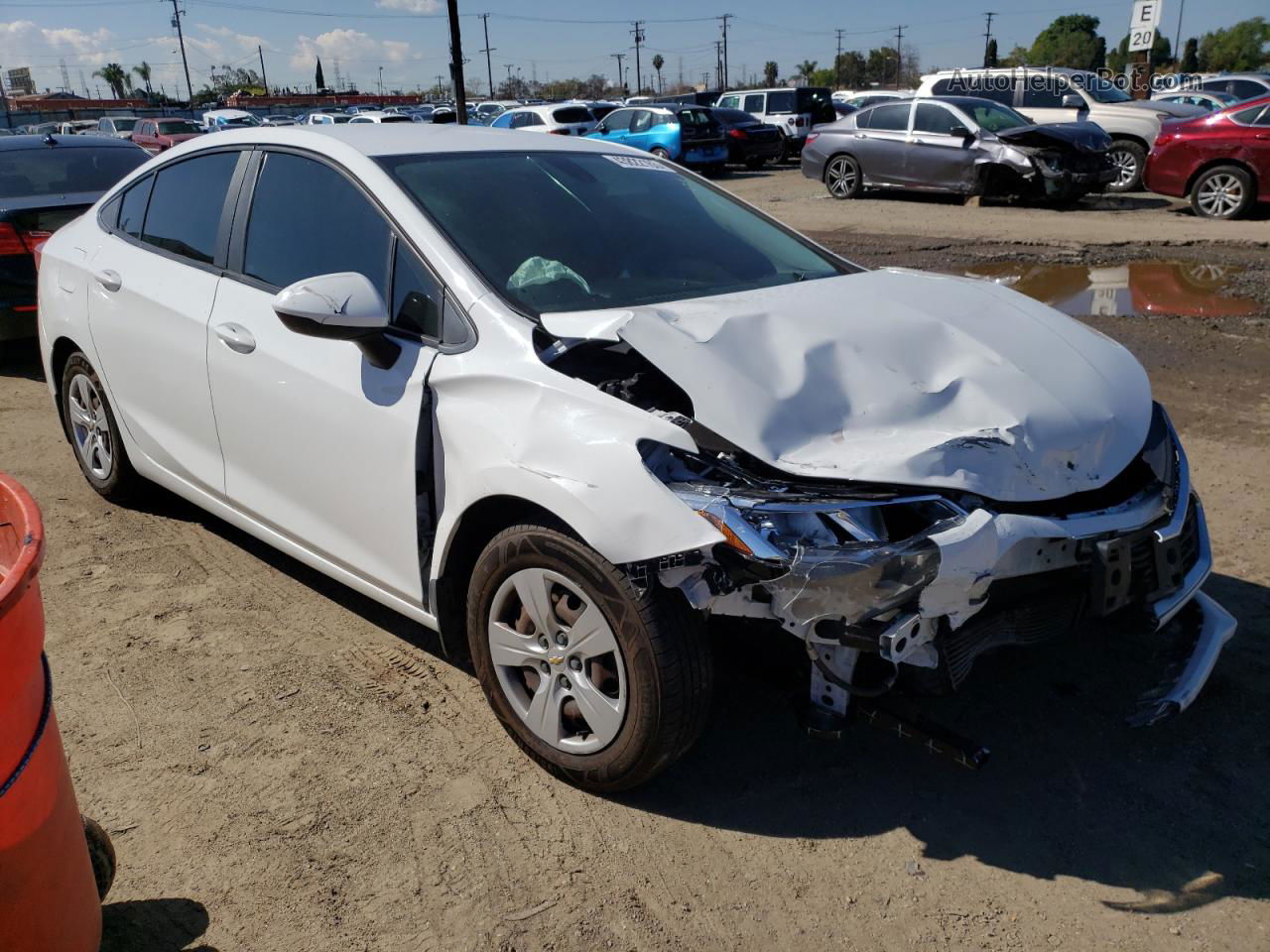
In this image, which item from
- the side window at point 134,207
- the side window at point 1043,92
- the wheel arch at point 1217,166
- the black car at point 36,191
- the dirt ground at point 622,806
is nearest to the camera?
the dirt ground at point 622,806

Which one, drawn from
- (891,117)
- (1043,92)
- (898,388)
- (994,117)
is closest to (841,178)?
(891,117)

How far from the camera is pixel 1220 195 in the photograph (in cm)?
1298

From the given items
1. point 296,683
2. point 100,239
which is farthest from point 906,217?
point 296,683

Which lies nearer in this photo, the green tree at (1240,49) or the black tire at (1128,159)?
the black tire at (1128,159)

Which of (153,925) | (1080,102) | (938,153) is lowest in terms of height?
(153,925)

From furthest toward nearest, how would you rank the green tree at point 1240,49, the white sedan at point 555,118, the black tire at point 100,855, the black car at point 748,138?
the green tree at point 1240,49 → the white sedan at point 555,118 → the black car at point 748,138 → the black tire at point 100,855

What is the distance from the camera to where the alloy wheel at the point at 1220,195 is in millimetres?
12812

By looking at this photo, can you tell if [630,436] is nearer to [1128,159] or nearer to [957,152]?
[957,152]

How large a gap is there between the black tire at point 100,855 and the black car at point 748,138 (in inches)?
908

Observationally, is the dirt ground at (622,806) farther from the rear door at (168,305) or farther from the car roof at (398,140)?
the car roof at (398,140)

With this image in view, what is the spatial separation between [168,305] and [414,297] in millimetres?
1345

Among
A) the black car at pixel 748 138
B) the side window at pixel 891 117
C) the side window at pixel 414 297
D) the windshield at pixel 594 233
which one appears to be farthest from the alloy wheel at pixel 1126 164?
the side window at pixel 414 297

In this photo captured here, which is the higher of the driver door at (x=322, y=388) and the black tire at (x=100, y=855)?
the driver door at (x=322, y=388)

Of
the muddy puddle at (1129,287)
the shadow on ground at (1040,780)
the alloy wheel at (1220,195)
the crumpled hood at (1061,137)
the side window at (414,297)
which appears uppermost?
the side window at (414,297)
